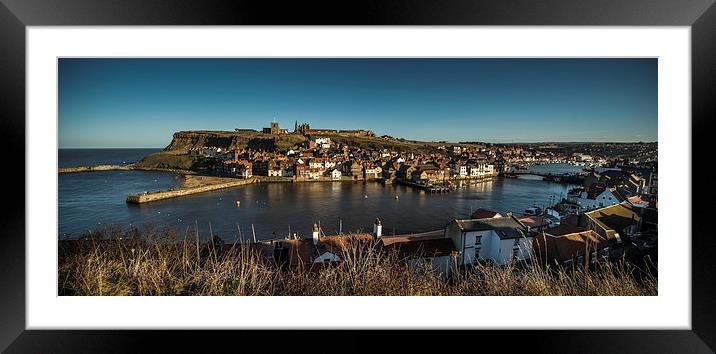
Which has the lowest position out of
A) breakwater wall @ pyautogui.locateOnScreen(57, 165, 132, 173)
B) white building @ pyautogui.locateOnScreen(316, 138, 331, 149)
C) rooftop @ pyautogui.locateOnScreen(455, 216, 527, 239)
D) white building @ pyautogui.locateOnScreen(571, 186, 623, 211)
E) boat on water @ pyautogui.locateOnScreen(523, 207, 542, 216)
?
rooftop @ pyautogui.locateOnScreen(455, 216, 527, 239)

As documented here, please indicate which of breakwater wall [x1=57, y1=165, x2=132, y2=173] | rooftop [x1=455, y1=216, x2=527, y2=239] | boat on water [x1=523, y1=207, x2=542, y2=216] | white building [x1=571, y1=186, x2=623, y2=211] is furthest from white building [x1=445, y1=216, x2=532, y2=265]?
breakwater wall [x1=57, y1=165, x2=132, y2=173]

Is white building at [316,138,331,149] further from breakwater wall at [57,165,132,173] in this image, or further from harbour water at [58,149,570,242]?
breakwater wall at [57,165,132,173]

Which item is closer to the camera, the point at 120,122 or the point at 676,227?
the point at 676,227

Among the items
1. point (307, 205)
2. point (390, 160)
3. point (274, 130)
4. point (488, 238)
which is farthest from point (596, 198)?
point (274, 130)
